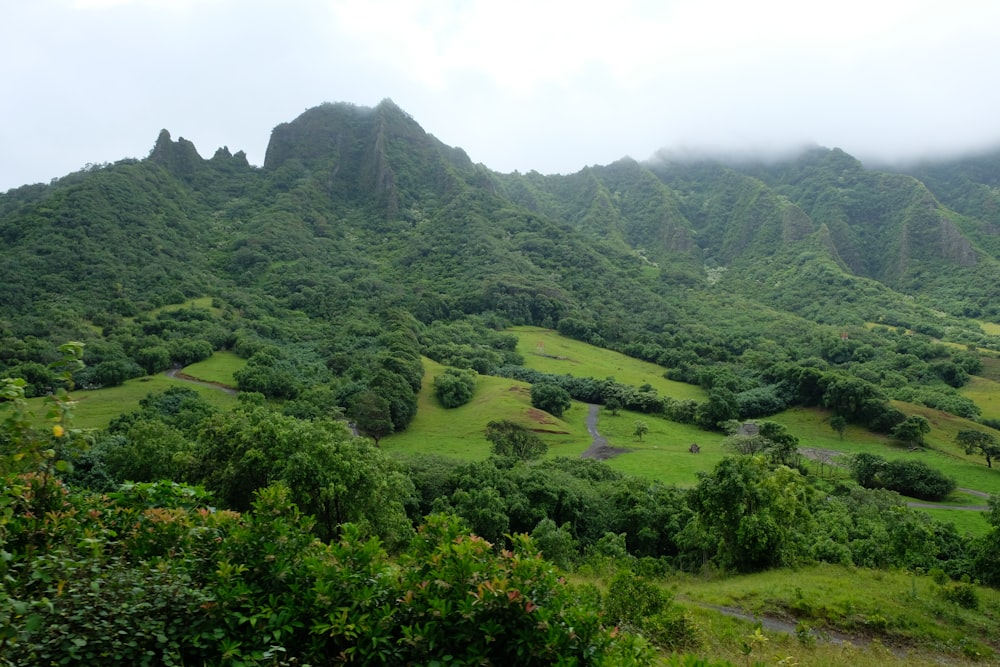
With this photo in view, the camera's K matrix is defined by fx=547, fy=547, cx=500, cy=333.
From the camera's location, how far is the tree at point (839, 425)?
251 feet

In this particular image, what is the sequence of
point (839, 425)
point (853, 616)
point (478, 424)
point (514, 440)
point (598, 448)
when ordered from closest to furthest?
point (853, 616) → point (514, 440) → point (598, 448) → point (478, 424) → point (839, 425)

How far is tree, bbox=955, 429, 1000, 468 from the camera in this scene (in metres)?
64.1

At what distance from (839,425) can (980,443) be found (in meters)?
14.9

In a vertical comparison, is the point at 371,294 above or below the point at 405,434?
above

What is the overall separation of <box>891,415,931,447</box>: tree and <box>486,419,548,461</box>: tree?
46179mm

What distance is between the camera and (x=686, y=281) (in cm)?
19700

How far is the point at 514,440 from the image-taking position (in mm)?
63562

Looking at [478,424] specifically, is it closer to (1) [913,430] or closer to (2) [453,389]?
(2) [453,389]

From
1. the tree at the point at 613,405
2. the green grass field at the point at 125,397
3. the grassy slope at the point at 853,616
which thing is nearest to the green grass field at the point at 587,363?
the tree at the point at 613,405

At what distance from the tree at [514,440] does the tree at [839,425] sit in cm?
4312

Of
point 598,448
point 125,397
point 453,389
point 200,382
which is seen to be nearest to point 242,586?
point 598,448

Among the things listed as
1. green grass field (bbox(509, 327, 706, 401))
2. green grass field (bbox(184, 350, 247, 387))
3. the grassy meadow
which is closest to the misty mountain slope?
green grass field (bbox(509, 327, 706, 401))

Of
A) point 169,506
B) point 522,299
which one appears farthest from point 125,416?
point 522,299

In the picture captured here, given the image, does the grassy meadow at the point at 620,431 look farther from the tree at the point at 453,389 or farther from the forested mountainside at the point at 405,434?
the forested mountainside at the point at 405,434
